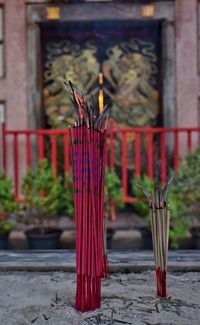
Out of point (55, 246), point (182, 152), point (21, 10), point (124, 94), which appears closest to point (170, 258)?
point (55, 246)

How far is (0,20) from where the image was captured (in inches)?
209

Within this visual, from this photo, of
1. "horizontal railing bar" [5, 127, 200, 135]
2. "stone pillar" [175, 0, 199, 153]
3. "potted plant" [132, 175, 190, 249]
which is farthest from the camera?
"stone pillar" [175, 0, 199, 153]

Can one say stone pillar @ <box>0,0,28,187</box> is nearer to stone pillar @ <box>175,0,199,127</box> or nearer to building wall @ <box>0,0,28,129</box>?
building wall @ <box>0,0,28,129</box>

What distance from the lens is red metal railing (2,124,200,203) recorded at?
479cm

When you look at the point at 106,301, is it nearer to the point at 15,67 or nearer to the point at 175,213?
the point at 175,213

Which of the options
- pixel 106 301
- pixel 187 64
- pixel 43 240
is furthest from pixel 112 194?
pixel 106 301

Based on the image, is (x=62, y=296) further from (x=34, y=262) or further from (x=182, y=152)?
(x=182, y=152)

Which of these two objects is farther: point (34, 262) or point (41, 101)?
point (41, 101)

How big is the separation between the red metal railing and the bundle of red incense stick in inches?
113

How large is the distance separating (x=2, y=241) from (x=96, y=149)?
3.02 meters

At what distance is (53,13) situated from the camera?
521cm

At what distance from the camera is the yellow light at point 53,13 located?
205 inches

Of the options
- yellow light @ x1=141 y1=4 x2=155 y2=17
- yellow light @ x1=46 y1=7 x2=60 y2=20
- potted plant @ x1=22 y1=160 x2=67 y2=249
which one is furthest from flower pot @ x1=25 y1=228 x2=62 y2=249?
yellow light @ x1=141 y1=4 x2=155 y2=17

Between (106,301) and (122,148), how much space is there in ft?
10.5
